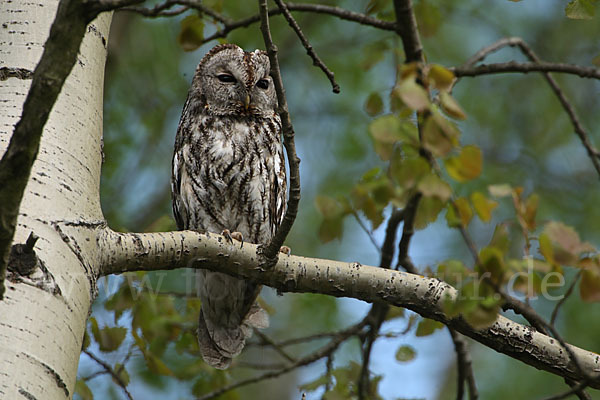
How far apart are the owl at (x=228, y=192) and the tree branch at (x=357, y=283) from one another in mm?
1107

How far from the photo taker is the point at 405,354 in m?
3.09

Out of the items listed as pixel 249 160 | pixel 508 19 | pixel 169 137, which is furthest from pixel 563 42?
pixel 249 160

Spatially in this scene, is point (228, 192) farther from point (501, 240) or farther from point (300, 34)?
point (501, 240)

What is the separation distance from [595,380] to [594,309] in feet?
13.7

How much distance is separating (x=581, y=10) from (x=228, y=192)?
1.91 metres

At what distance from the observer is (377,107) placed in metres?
2.78

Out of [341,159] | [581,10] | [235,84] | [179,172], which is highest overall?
[341,159]

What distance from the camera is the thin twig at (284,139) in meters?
1.76

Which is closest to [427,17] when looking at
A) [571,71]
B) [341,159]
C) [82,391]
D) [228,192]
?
[571,71]

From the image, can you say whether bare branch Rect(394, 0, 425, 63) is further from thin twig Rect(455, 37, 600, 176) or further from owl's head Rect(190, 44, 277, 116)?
owl's head Rect(190, 44, 277, 116)

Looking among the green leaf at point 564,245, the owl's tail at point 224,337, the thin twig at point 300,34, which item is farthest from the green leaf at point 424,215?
the owl's tail at point 224,337

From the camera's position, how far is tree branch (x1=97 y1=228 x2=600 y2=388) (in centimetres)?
214

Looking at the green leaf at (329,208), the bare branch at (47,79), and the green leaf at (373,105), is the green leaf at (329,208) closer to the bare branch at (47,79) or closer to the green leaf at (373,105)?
the green leaf at (373,105)

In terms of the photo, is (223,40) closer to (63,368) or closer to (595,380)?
(63,368)
